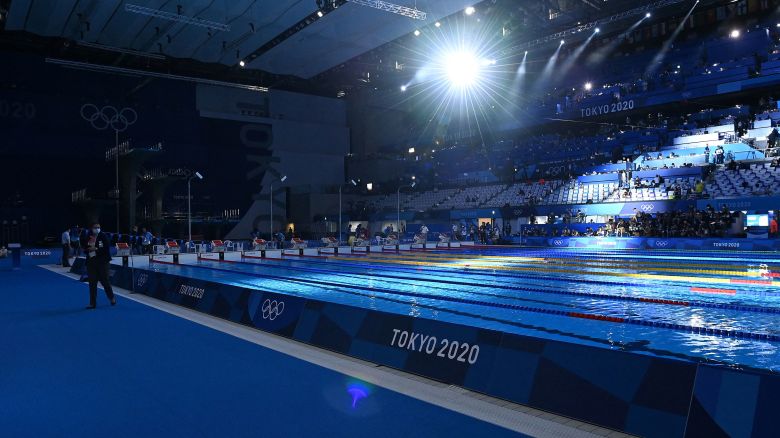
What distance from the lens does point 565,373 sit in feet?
11.9

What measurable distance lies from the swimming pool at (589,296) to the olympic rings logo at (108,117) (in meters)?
19.9

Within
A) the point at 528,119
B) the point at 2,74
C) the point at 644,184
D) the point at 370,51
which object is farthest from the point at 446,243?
the point at 2,74

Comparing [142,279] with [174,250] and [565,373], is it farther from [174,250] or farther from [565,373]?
[565,373]

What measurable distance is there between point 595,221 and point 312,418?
24.7 meters

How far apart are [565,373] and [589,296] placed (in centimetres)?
539

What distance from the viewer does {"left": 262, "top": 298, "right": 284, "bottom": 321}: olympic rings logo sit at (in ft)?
21.6

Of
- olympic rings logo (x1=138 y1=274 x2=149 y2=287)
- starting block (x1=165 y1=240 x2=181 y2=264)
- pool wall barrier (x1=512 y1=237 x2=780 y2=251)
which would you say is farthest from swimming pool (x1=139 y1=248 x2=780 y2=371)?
pool wall barrier (x1=512 y1=237 x2=780 y2=251)

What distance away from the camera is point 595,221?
1017 inches

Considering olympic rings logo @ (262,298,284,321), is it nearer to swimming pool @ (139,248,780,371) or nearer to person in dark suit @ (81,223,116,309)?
swimming pool @ (139,248,780,371)

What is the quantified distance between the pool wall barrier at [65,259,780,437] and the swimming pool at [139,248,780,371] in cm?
171

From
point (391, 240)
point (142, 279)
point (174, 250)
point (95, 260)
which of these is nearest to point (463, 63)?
point (391, 240)

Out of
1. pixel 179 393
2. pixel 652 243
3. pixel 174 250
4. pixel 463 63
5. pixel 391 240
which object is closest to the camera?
pixel 179 393

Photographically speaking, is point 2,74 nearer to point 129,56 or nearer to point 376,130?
point 129,56

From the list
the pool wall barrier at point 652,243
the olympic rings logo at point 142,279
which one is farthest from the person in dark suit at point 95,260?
the pool wall barrier at point 652,243
